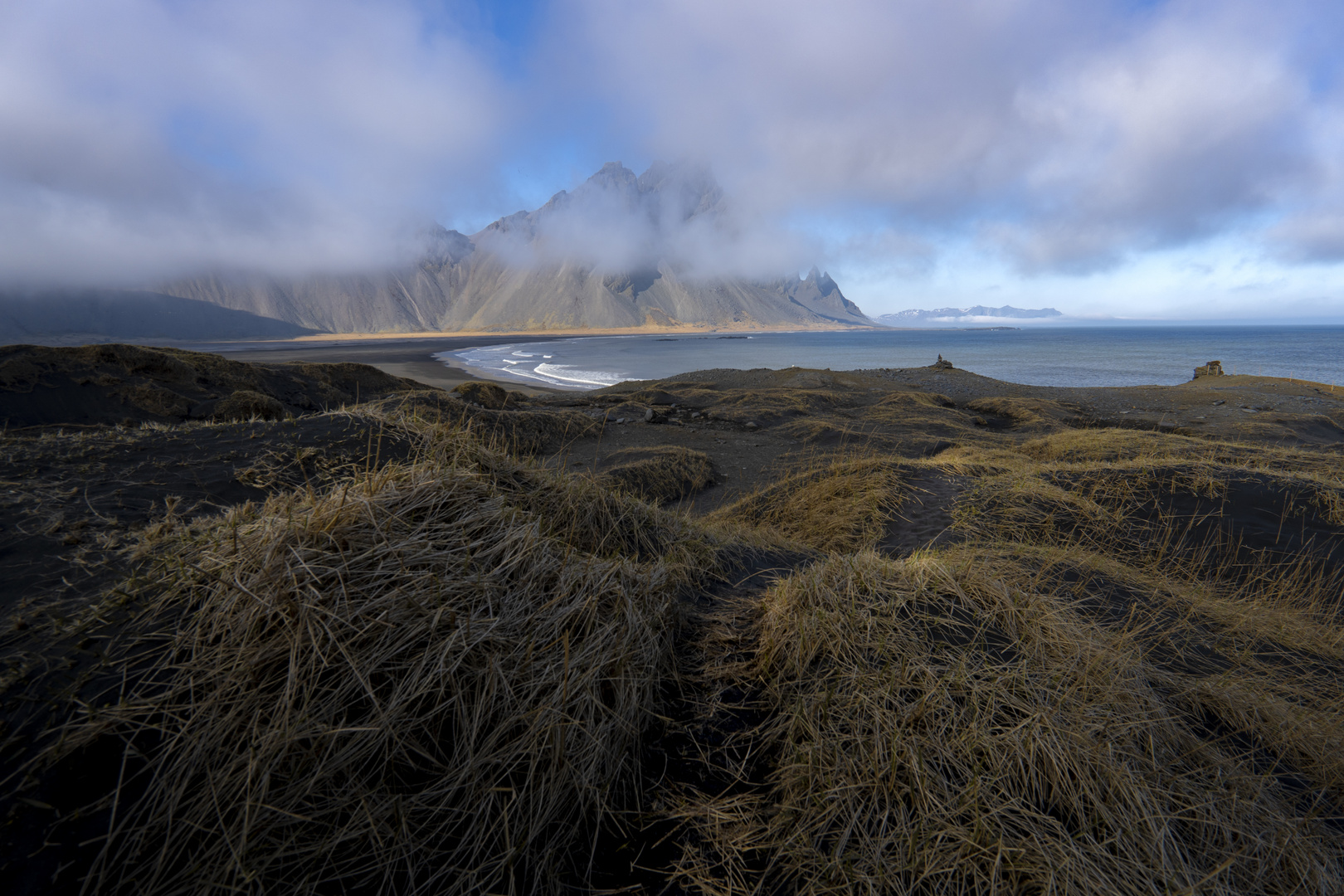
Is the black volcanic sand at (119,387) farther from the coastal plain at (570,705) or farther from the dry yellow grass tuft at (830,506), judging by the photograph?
the coastal plain at (570,705)

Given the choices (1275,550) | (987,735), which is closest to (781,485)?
(1275,550)

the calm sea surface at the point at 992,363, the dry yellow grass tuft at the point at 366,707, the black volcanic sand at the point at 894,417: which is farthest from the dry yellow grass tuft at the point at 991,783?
the calm sea surface at the point at 992,363

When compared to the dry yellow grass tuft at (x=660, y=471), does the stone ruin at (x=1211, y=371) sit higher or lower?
higher

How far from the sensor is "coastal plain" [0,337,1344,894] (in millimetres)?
1424

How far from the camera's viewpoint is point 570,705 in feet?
6.14

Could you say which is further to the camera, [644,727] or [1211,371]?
[1211,371]

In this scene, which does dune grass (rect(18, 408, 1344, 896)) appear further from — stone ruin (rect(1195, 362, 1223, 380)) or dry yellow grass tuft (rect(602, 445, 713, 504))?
stone ruin (rect(1195, 362, 1223, 380))

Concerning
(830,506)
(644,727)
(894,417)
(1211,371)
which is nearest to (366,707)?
(644,727)

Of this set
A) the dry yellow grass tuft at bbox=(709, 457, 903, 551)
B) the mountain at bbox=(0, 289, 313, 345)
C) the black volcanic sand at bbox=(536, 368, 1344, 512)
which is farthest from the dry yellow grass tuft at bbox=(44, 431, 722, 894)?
the mountain at bbox=(0, 289, 313, 345)

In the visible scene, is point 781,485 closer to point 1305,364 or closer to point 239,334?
point 1305,364

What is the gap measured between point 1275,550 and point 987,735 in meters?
5.33

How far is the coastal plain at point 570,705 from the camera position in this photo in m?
1.42

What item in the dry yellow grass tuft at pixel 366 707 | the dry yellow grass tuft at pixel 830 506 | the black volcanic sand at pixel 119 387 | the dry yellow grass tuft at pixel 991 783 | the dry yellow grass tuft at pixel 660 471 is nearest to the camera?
the dry yellow grass tuft at pixel 366 707

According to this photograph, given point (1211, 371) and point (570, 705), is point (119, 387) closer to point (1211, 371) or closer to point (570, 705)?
point (570, 705)
